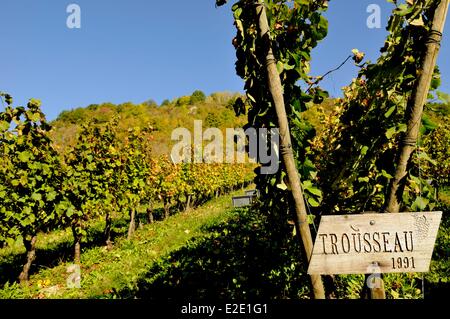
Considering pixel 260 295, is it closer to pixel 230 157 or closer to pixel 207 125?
pixel 230 157

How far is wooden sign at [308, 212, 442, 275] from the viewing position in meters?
2.43

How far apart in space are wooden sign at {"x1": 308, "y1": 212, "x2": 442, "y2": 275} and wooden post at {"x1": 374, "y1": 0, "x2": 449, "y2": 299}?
1.37 ft

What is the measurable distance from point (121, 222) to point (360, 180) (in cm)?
1707

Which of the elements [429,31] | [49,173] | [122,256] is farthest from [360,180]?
[122,256]

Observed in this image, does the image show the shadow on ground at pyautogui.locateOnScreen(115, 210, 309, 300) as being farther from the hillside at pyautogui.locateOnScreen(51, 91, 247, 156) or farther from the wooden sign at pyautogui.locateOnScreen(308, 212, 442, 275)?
the hillside at pyautogui.locateOnScreen(51, 91, 247, 156)

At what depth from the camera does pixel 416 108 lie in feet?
8.80

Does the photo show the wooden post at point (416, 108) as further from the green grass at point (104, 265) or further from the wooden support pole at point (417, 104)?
the green grass at point (104, 265)

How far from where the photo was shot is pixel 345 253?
2.50m

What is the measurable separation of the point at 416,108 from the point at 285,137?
3.49ft

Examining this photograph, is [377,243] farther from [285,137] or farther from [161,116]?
[161,116]

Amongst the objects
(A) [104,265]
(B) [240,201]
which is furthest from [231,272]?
(B) [240,201]

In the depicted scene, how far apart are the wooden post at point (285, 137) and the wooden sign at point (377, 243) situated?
31cm

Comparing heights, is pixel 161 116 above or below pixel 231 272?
above

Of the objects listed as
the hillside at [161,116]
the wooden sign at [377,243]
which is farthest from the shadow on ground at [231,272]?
the hillside at [161,116]
